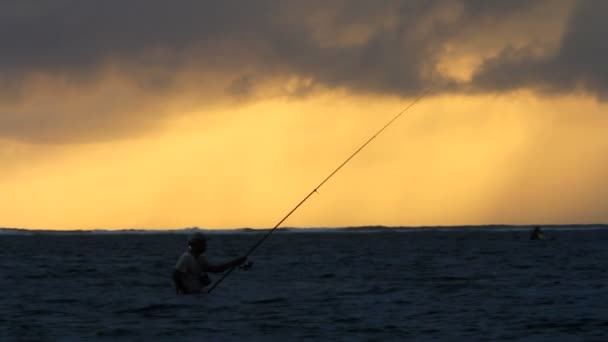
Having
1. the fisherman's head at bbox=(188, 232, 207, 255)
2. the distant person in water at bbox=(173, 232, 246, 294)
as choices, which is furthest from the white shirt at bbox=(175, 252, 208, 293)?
the fisherman's head at bbox=(188, 232, 207, 255)

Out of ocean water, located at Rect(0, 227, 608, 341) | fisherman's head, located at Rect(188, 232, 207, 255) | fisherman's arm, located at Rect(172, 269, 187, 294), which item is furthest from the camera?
fisherman's arm, located at Rect(172, 269, 187, 294)

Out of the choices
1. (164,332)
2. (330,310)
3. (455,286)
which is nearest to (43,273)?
(455,286)

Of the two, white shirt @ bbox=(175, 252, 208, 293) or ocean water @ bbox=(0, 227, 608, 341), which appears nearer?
ocean water @ bbox=(0, 227, 608, 341)

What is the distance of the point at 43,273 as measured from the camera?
45.1 m

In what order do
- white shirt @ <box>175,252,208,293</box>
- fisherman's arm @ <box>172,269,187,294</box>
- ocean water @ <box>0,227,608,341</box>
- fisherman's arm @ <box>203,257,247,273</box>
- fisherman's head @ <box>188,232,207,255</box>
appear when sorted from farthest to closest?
1. fisherman's arm @ <box>172,269,187,294</box>
2. white shirt @ <box>175,252,208,293</box>
3. fisherman's head @ <box>188,232,207,255</box>
4. fisherman's arm @ <box>203,257,247,273</box>
5. ocean water @ <box>0,227,608,341</box>

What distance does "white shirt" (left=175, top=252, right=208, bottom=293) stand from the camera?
26.3 m

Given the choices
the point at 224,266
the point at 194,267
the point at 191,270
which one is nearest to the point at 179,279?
the point at 191,270

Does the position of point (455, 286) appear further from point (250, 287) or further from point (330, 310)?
point (330, 310)

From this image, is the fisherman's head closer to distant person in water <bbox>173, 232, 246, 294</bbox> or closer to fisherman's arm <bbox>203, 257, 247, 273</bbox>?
distant person in water <bbox>173, 232, 246, 294</bbox>

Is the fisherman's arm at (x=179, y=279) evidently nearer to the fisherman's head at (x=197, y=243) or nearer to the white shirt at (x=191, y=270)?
the white shirt at (x=191, y=270)

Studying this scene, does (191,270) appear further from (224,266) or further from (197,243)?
(224,266)

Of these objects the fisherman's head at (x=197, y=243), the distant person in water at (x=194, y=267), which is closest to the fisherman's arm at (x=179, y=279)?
the distant person in water at (x=194, y=267)

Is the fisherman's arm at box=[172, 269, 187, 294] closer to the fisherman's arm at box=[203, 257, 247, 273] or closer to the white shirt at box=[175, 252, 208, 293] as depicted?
the white shirt at box=[175, 252, 208, 293]

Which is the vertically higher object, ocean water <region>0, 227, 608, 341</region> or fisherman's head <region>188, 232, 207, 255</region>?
fisherman's head <region>188, 232, 207, 255</region>
